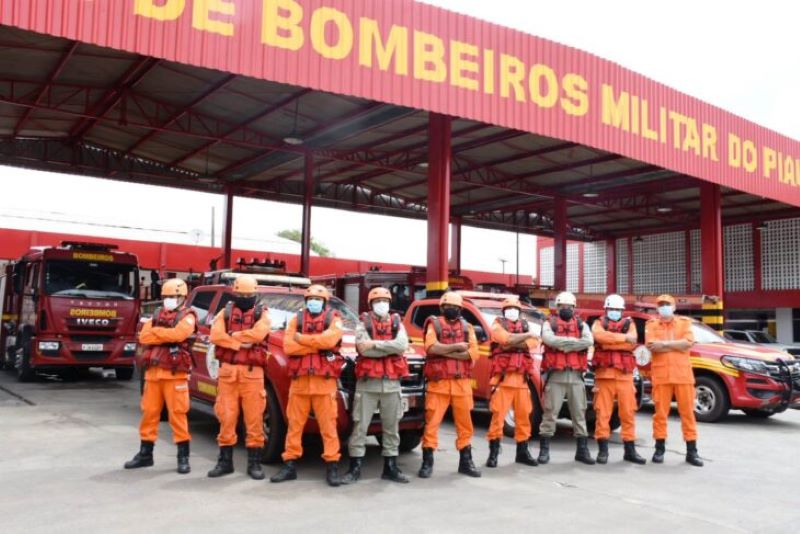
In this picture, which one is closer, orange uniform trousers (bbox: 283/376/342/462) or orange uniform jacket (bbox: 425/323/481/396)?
orange uniform trousers (bbox: 283/376/342/462)

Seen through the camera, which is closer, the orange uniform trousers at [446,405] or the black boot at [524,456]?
the orange uniform trousers at [446,405]

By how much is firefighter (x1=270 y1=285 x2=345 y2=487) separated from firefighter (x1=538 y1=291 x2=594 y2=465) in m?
2.48

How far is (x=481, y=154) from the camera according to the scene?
19.8 metres

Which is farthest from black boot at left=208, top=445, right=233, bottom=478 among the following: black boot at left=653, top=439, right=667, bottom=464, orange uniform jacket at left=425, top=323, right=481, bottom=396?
black boot at left=653, top=439, right=667, bottom=464

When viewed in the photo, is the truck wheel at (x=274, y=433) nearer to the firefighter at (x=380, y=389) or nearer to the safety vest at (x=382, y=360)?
the firefighter at (x=380, y=389)

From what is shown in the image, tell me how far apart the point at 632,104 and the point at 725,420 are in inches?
294

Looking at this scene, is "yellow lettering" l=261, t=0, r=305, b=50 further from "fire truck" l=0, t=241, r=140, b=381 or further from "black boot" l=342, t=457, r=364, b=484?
"black boot" l=342, t=457, r=364, b=484

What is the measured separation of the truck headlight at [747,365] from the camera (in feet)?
33.5

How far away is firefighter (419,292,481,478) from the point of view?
646 centimetres

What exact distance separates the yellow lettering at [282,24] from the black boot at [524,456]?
7107 millimetres

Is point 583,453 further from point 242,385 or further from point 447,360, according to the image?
point 242,385

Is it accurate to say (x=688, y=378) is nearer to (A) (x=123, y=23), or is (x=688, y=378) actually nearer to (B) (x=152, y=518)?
(B) (x=152, y=518)

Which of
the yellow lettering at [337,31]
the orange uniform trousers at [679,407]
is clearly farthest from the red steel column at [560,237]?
the orange uniform trousers at [679,407]

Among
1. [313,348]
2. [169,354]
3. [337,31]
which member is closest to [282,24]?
[337,31]
